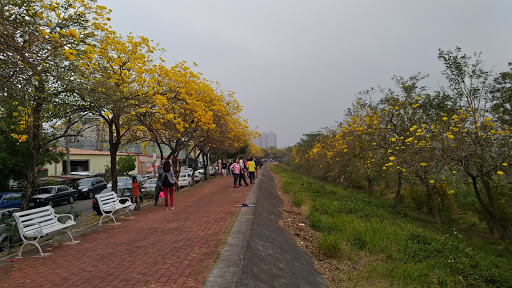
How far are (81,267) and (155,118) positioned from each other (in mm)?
8203

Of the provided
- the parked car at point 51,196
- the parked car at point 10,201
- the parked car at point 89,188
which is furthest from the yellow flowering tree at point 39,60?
the parked car at point 89,188

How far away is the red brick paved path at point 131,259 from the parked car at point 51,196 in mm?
14729

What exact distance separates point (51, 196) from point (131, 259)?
1922cm

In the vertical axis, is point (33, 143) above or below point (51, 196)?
above

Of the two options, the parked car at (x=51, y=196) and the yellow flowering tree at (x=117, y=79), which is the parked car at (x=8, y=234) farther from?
the parked car at (x=51, y=196)

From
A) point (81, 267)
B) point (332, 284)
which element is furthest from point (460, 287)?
point (81, 267)

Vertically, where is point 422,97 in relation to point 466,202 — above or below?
above

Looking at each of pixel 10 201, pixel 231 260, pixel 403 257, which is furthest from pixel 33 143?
pixel 10 201

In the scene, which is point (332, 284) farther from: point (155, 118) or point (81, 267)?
point (155, 118)

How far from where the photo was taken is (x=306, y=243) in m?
8.32

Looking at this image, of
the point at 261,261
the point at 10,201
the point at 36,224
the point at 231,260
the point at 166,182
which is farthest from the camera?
the point at 10,201

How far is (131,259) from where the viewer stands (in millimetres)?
5449

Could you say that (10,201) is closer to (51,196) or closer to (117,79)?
(51,196)

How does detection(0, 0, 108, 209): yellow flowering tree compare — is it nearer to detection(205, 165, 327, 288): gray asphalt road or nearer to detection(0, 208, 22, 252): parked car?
detection(0, 208, 22, 252): parked car
